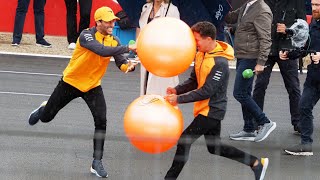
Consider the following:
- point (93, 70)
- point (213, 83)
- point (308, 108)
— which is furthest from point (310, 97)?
point (93, 70)

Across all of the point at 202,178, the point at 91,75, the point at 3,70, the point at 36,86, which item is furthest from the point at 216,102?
the point at 3,70

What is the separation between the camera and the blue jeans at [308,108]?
29.6 ft

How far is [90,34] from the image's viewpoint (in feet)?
26.1

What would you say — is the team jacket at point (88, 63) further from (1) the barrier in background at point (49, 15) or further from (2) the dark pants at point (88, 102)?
(1) the barrier in background at point (49, 15)

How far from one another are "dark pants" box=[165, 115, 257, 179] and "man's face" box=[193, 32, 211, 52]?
61cm

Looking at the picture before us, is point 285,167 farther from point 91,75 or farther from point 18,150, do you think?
point 18,150

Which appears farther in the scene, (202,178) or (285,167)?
(285,167)

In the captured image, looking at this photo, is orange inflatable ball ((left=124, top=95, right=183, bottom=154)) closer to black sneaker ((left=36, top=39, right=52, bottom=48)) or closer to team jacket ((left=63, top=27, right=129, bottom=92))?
team jacket ((left=63, top=27, right=129, bottom=92))

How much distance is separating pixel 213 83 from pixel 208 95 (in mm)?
112

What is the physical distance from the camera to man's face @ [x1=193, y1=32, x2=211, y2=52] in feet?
23.7

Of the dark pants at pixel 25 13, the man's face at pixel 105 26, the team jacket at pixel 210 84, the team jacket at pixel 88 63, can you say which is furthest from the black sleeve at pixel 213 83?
the dark pants at pixel 25 13

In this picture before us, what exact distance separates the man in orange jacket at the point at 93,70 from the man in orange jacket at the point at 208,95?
2.57 feet

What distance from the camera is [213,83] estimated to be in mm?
7336

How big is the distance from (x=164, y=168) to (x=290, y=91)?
236 centimetres
